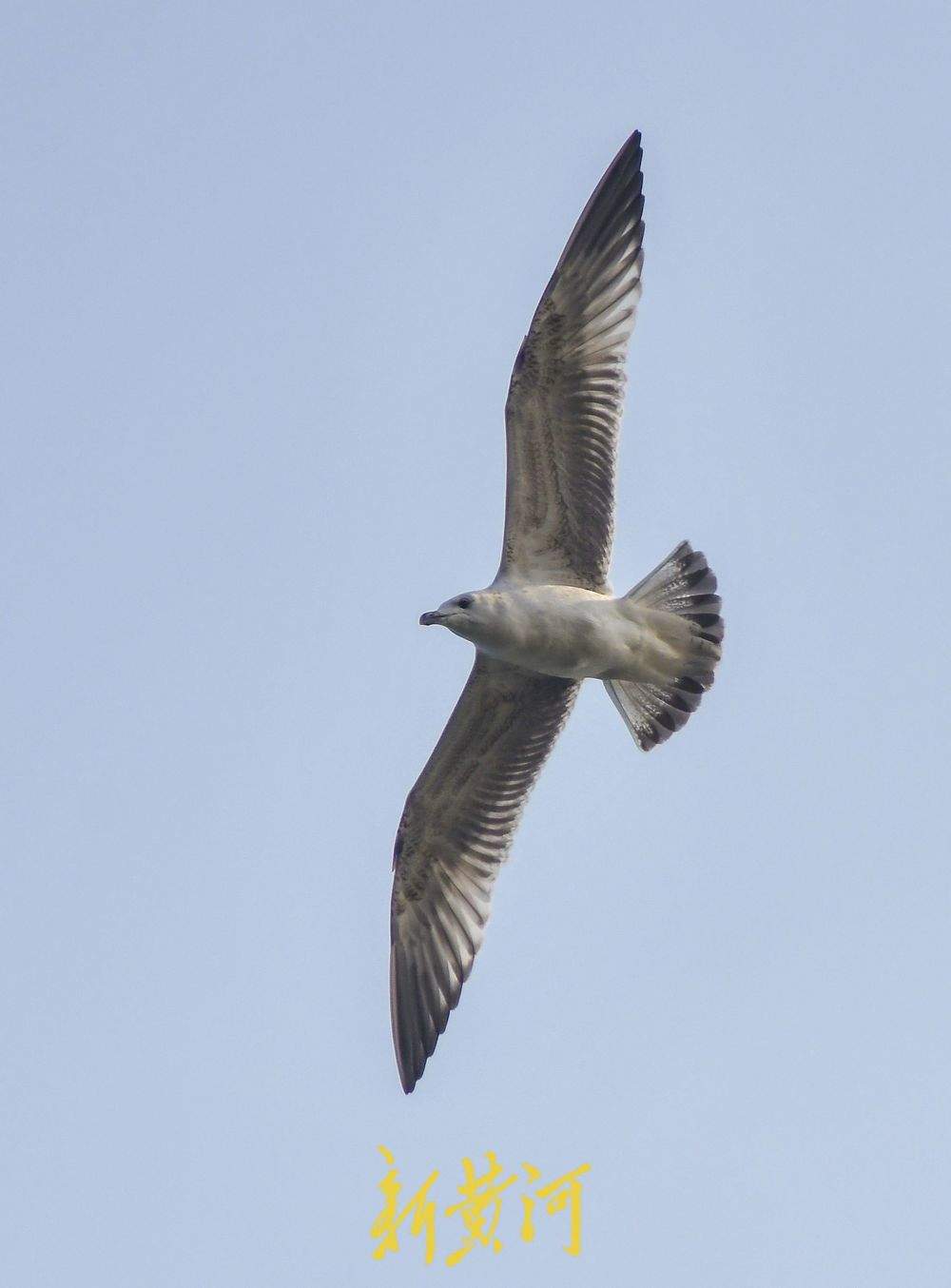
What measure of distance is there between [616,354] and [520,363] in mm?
507

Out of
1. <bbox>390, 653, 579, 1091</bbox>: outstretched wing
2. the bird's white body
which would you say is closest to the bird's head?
the bird's white body

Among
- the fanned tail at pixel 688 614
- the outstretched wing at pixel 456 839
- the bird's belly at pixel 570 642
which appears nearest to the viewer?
the bird's belly at pixel 570 642

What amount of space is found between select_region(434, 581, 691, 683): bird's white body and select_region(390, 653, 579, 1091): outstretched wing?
52 centimetres

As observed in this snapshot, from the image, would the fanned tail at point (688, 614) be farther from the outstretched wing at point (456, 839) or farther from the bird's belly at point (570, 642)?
the outstretched wing at point (456, 839)

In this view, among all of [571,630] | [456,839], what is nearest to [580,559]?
[571,630]

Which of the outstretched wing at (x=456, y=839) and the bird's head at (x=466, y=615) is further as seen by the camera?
the outstretched wing at (x=456, y=839)

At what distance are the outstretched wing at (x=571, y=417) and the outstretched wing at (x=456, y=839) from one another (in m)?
0.80

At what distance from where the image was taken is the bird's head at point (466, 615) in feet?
34.3

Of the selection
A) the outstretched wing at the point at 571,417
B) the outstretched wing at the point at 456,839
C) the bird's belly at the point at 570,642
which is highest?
the outstretched wing at the point at 571,417

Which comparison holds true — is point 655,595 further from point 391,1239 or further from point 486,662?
point 391,1239

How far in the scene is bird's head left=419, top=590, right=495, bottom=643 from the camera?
34.3ft

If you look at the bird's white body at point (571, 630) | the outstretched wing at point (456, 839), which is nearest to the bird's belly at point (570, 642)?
the bird's white body at point (571, 630)

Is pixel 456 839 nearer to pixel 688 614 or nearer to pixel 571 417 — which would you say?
pixel 688 614

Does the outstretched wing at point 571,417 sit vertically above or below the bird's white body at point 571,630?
above
